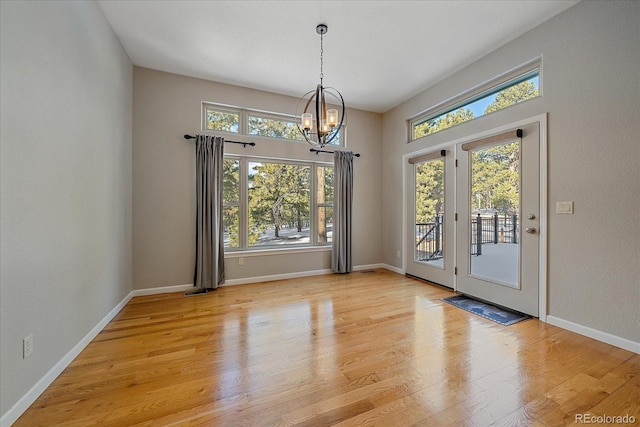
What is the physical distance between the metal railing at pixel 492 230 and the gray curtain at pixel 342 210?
2.06 m

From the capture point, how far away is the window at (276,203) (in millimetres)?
4254

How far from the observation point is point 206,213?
3861mm

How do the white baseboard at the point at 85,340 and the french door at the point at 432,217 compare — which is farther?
the french door at the point at 432,217

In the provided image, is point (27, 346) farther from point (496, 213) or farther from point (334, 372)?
point (496, 213)

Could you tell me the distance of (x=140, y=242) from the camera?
3.63 m

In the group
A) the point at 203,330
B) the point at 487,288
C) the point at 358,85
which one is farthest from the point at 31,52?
the point at 487,288

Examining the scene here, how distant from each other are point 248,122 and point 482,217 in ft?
12.5

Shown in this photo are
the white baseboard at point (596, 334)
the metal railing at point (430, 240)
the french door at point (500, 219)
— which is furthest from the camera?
the metal railing at point (430, 240)

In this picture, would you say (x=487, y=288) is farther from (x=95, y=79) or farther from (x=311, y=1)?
(x=95, y=79)

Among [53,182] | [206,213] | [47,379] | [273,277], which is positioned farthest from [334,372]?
[206,213]

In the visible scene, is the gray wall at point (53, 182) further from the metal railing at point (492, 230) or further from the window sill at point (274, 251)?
the metal railing at point (492, 230)

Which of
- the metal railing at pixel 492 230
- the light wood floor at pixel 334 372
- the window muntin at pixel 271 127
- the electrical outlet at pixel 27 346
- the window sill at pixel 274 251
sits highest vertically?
the window muntin at pixel 271 127

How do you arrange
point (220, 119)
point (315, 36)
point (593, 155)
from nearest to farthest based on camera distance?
point (593, 155)
point (315, 36)
point (220, 119)

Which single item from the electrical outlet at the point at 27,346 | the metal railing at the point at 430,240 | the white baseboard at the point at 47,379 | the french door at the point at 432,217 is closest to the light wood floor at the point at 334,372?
the white baseboard at the point at 47,379
